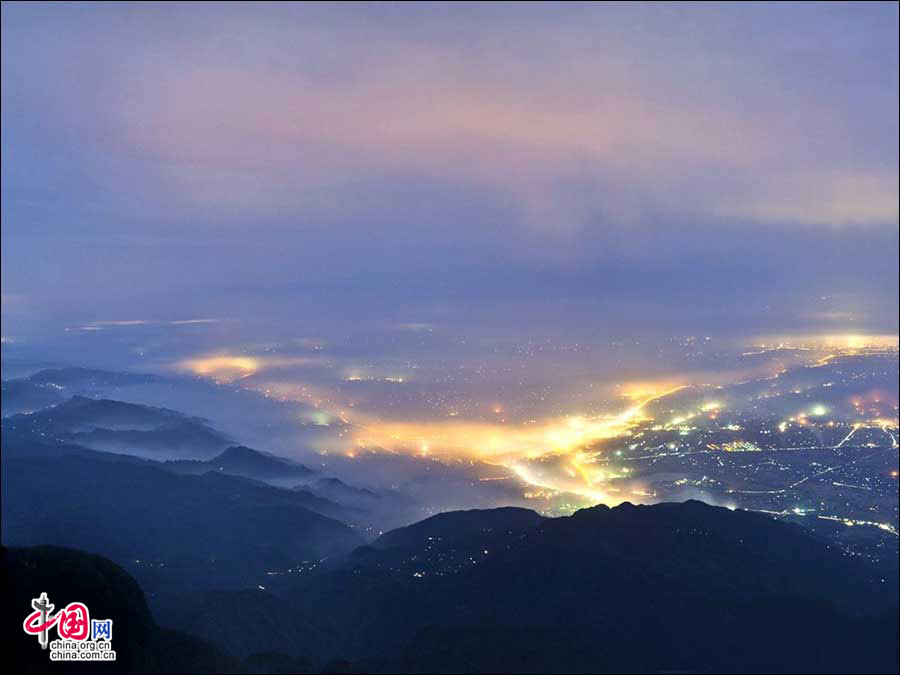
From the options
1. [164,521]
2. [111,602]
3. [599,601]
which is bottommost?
[599,601]

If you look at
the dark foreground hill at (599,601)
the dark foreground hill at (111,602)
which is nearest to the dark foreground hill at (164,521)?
the dark foreground hill at (599,601)

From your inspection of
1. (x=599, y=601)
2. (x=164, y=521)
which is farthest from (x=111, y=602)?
(x=164, y=521)

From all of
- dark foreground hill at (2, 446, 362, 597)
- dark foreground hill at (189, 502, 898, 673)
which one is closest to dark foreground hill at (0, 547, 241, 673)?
dark foreground hill at (189, 502, 898, 673)

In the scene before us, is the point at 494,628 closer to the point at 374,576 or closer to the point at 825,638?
the point at 374,576

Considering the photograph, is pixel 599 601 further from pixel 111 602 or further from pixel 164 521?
pixel 164 521

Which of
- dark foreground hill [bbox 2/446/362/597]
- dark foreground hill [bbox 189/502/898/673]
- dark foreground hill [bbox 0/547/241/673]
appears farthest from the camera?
dark foreground hill [bbox 2/446/362/597]

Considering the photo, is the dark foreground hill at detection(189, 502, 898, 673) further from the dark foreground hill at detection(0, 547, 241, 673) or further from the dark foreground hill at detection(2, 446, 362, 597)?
the dark foreground hill at detection(2, 446, 362, 597)

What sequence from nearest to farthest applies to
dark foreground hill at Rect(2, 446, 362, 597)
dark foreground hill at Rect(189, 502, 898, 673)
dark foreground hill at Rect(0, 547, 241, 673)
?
1. dark foreground hill at Rect(0, 547, 241, 673)
2. dark foreground hill at Rect(189, 502, 898, 673)
3. dark foreground hill at Rect(2, 446, 362, 597)

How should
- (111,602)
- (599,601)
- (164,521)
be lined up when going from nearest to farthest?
(111,602), (599,601), (164,521)

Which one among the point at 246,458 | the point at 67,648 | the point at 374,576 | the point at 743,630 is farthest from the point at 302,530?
the point at 743,630
